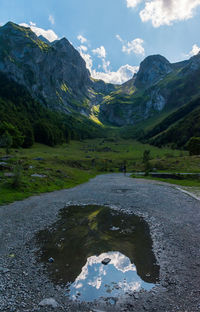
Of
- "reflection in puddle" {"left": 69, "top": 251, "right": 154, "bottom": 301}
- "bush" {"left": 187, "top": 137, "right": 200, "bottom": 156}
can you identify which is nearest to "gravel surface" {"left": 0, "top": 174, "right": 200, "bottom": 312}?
"reflection in puddle" {"left": 69, "top": 251, "right": 154, "bottom": 301}

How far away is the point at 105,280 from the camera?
34.5 ft

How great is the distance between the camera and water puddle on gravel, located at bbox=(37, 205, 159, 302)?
10023 millimetres

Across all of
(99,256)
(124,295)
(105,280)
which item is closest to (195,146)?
(99,256)

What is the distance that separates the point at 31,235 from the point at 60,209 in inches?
330

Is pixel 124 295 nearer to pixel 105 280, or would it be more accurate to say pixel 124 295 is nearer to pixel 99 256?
pixel 105 280

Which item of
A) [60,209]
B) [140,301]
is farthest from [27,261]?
[60,209]

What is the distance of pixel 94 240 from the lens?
15.5 metres

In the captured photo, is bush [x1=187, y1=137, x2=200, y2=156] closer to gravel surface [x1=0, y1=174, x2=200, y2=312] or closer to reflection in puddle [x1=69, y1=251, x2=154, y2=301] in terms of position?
gravel surface [x1=0, y1=174, x2=200, y2=312]

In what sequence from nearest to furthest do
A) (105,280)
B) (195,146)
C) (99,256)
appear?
1. (105,280)
2. (99,256)
3. (195,146)

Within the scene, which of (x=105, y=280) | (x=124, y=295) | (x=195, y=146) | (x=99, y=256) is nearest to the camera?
(x=124, y=295)

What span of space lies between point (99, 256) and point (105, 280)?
96.7 inches

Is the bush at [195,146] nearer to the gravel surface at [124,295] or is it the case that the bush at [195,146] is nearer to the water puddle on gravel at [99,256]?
the gravel surface at [124,295]

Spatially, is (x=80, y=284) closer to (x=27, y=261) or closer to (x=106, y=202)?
(x=27, y=261)

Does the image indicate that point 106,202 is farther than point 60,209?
Yes
